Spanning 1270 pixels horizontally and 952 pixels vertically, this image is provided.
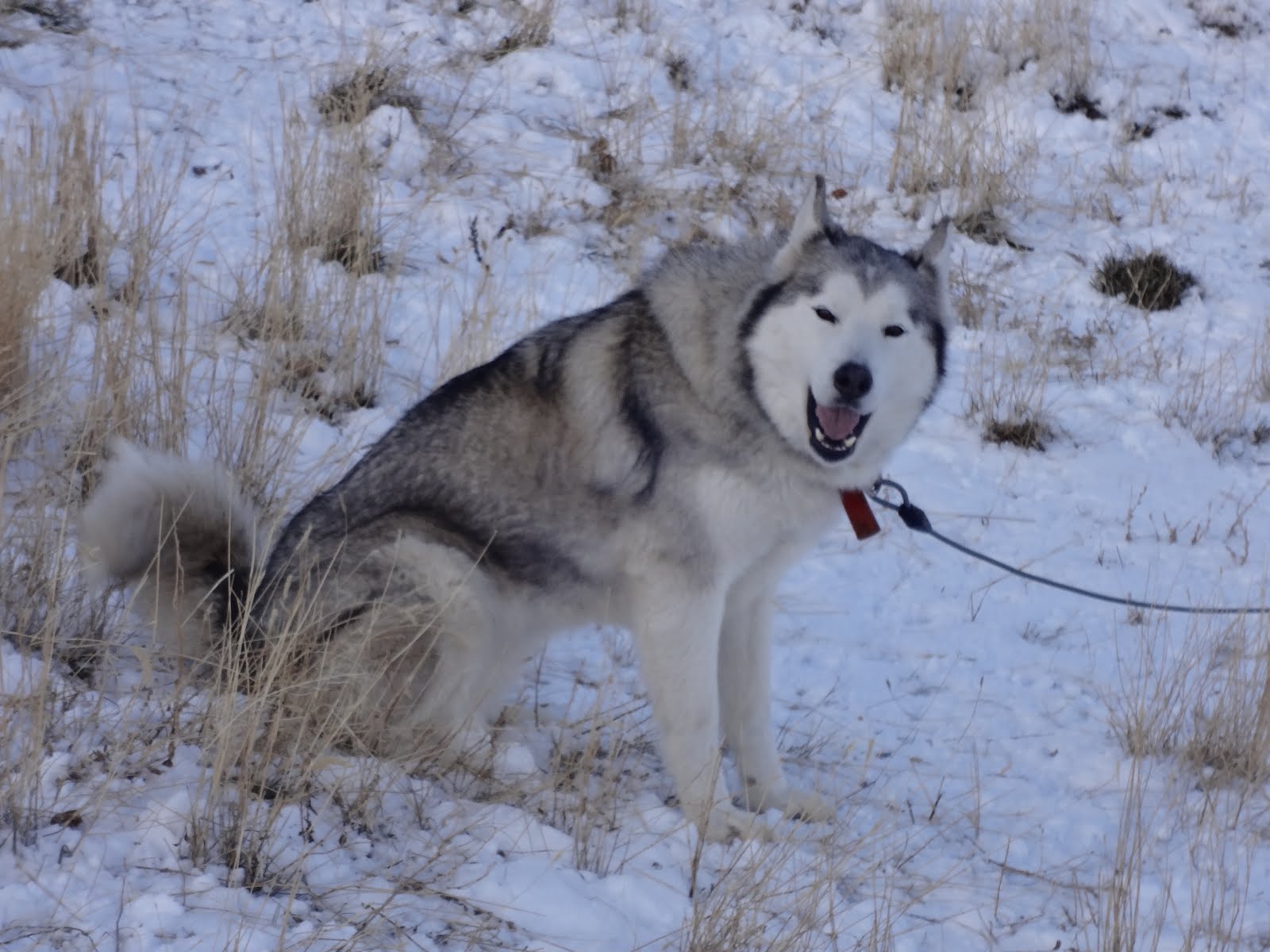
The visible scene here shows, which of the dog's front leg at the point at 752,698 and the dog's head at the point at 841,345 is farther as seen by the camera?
the dog's front leg at the point at 752,698

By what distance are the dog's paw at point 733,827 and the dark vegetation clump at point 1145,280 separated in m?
4.15

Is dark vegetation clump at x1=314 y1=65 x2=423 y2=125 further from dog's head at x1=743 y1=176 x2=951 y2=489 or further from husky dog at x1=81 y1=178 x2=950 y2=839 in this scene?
dog's head at x1=743 y1=176 x2=951 y2=489

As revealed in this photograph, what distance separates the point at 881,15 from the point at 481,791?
6.65m

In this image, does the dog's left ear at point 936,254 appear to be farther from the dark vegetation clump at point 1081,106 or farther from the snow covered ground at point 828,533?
the dark vegetation clump at point 1081,106

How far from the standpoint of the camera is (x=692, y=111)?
708 centimetres

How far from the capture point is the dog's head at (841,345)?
294cm

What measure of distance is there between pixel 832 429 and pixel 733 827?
1.00 meters

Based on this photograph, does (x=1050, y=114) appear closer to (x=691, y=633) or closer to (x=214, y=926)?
(x=691, y=633)

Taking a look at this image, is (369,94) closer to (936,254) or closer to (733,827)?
(936,254)

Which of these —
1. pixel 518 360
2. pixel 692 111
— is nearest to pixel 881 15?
pixel 692 111

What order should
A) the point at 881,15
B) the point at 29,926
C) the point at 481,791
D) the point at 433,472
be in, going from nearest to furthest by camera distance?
the point at 29,926
the point at 481,791
the point at 433,472
the point at 881,15

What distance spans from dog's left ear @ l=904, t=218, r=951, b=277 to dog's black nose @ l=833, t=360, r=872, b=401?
0.53 meters

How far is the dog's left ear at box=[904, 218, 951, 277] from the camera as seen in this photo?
329 cm

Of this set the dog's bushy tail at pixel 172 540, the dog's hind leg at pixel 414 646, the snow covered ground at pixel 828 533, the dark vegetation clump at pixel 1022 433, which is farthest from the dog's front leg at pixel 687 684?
the dark vegetation clump at pixel 1022 433
